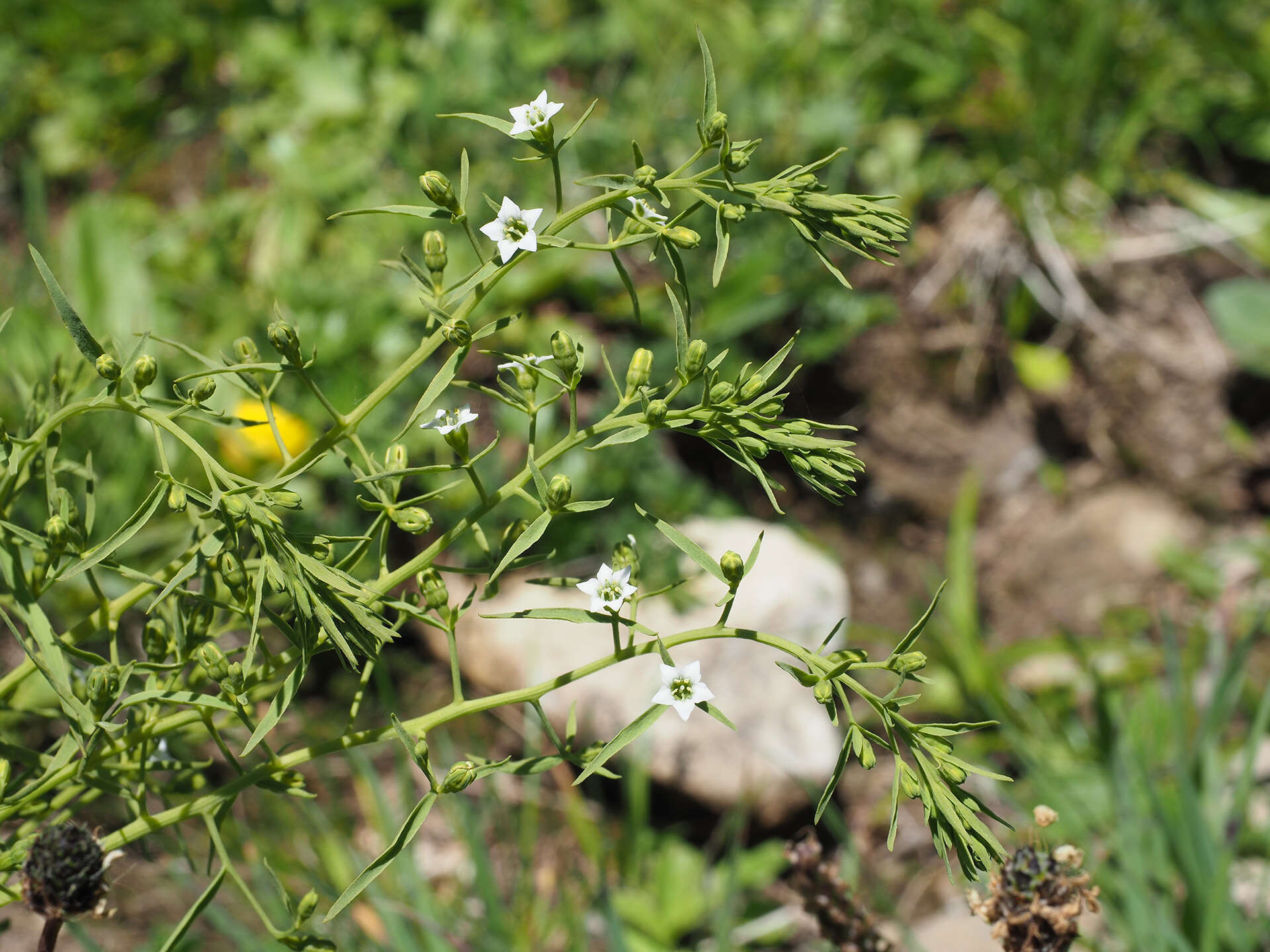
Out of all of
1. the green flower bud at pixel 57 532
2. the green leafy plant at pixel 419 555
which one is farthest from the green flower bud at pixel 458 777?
the green flower bud at pixel 57 532

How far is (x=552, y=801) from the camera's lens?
3.04 m

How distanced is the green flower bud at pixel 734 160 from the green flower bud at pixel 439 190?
25 centimetres

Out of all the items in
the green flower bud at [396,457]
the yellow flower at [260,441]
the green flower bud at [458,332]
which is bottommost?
the yellow flower at [260,441]

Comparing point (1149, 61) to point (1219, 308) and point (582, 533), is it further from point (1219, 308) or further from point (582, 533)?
point (582, 533)

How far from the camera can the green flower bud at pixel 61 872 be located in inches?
38.3

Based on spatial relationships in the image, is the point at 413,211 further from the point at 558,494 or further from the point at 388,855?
the point at 388,855

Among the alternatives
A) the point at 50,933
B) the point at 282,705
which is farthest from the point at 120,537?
the point at 50,933

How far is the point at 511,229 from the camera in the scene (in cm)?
96

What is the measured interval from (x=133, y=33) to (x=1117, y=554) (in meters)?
4.23

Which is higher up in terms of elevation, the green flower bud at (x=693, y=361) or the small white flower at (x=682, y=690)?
the green flower bud at (x=693, y=361)

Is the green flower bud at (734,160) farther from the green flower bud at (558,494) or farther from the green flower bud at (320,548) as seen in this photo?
the green flower bud at (320,548)

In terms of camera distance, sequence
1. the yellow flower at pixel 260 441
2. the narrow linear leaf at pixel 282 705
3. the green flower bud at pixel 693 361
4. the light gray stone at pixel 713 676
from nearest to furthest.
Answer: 1. the narrow linear leaf at pixel 282 705
2. the green flower bud at pixel 693 361
3. the light gray stone at pixel 713 676
4. the yellow flower at pixel 260 441

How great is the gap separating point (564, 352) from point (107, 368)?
39cm

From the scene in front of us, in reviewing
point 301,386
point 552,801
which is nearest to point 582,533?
point 552,801
